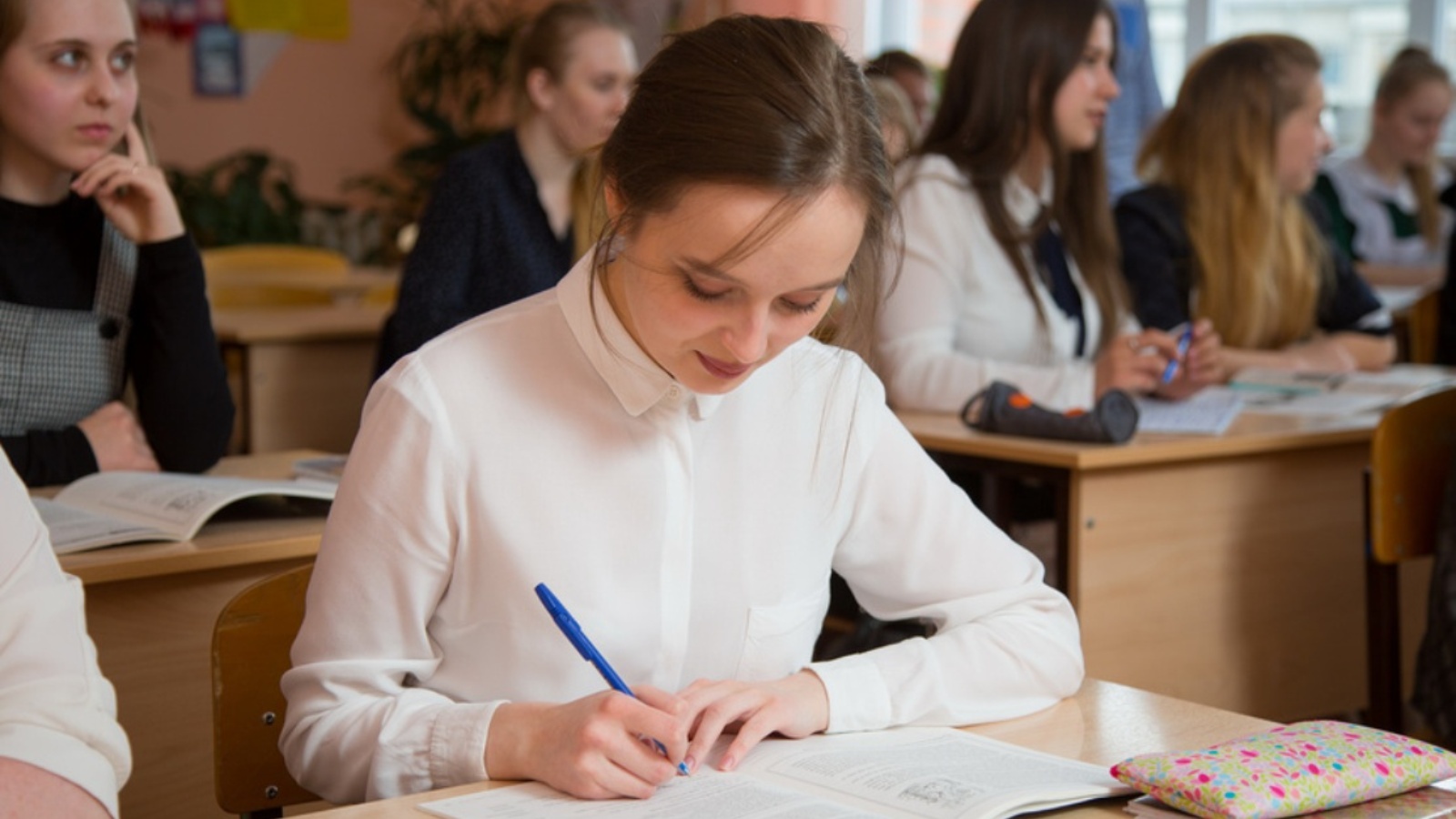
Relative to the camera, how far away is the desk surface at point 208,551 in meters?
1.68

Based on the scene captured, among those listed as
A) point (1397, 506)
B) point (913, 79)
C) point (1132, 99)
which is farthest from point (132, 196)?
point (1132, 99)

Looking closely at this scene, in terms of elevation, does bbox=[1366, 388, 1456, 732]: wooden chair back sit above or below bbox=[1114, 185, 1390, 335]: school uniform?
below

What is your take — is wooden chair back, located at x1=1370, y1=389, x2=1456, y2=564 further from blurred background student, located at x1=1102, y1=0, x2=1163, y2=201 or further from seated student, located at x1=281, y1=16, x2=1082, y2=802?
blurred background student, located at x1=1102, y1=0, x2=1163, y2=201

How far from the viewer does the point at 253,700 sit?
1.36 meters

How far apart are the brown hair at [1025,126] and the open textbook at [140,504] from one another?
1.44 meters

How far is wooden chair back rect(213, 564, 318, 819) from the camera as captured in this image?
1348mm

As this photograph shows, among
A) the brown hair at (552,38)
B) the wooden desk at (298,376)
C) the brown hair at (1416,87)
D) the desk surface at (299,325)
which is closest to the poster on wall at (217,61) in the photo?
the desk surface at (299,325)

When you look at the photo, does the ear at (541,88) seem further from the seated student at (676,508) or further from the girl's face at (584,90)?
the seated student at (676,508)

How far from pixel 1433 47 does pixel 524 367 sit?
571 cm

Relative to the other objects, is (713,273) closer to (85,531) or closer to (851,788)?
(851,788)

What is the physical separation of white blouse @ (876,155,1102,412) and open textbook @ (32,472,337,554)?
1.16 meters

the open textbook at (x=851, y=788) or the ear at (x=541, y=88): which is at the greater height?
the ear at (x=541, y=88)

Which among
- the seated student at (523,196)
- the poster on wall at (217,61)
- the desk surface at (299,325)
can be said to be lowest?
the desk surface at (299,325)

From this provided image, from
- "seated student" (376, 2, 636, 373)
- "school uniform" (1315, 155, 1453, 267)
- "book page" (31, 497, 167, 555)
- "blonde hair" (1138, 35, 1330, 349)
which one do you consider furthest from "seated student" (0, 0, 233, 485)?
"school uniform" (1315, 155, 1453, 267)
